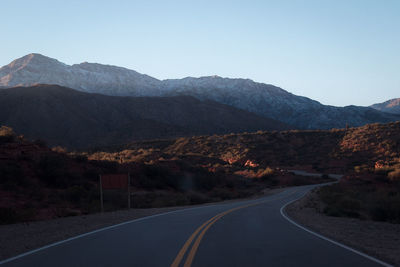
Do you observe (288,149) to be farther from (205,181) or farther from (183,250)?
(183,250)

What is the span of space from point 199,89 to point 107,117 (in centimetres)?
5940

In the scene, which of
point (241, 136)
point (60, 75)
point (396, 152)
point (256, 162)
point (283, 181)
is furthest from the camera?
point (60, 75)

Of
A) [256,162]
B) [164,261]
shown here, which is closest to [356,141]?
[256,162]

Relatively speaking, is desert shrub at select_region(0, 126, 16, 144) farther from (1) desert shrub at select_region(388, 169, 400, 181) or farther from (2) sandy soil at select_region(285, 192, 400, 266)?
(1) desert shrub at select_region(388, 169, 400, 181)

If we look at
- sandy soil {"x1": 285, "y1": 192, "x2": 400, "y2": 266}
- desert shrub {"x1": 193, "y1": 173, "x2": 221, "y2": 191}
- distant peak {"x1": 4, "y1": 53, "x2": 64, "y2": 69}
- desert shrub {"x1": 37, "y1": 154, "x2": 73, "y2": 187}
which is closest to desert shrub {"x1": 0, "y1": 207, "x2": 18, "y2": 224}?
sandy soil {"x1": 285, "y1": 192, "x2": 400, "y2": 266}

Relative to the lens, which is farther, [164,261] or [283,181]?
[283,181]

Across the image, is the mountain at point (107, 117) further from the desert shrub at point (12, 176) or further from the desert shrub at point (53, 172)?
the desert shrub at point (12, 176)

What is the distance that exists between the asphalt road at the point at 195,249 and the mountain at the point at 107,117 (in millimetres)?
72498

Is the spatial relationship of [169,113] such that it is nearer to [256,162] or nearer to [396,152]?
[256,162]

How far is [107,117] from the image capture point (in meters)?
101

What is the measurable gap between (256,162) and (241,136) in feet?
46.9

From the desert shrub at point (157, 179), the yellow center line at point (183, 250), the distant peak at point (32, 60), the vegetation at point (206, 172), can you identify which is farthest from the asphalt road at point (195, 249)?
the distant peak at point (32, 60)

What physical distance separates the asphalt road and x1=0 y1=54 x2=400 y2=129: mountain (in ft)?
388

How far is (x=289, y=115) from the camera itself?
136125 mm
